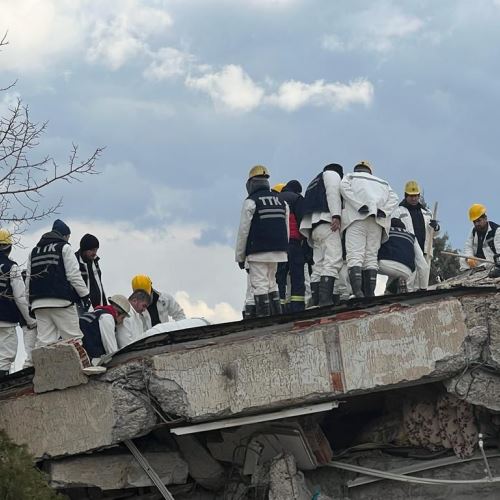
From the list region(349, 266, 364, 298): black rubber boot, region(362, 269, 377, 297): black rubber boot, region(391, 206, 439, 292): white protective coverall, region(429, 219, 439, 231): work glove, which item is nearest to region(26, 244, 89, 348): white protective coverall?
region(349, 266, 364, 298): black rubber boot

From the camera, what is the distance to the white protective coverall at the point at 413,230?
1170 cm

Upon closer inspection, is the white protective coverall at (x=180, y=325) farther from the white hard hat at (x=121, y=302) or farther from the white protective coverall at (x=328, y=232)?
the white protective coverall at (x=328, y=232)

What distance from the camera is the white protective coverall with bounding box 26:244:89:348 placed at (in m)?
9.79

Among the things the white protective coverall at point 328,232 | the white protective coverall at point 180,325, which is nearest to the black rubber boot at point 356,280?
the white protective coverall at point 328,232

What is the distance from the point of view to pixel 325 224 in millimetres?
10664

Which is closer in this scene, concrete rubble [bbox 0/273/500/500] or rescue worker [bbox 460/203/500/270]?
Result: concrete rubble [bbox 0/273/500/500]

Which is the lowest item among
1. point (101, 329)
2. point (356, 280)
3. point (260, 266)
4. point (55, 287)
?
point (101, 329)

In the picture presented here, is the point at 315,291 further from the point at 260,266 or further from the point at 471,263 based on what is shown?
the point at 471,263

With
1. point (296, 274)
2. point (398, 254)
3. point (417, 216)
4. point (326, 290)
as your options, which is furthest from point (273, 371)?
point (417, 216)

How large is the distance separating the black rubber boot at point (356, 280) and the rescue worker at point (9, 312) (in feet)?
11.1

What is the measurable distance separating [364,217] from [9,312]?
3871 mm

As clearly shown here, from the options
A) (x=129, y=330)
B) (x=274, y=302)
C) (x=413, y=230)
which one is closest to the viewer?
(x=129, y=330)

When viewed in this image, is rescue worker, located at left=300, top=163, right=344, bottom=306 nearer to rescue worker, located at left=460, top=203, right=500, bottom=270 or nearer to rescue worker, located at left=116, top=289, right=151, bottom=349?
rescue worker, located at left=116, top=289, right=151, bottom=349

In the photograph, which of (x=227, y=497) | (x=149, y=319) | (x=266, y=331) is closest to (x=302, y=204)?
(x=149, y=319)
